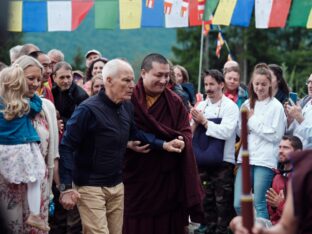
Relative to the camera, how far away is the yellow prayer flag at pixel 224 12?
1060 centimetres

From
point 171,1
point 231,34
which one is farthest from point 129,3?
point 231,34

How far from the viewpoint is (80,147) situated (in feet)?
17.7

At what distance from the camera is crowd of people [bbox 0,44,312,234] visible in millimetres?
4949

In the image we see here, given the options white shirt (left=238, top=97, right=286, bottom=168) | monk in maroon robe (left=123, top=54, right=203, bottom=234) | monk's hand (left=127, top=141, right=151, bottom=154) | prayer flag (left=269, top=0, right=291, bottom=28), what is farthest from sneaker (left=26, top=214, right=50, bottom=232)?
prayer flag (left=269, top=0, right=291, bottom=28)

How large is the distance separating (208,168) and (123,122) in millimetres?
2220

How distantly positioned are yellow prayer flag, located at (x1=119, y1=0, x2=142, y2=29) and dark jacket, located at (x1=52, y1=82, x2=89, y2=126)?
13.3ft

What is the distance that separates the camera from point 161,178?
6031 millimetres

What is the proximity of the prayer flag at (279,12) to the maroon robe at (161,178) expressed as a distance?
465 centimetres

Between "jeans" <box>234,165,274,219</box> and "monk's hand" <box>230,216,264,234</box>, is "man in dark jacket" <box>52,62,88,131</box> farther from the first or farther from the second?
"monk's hand" <box>230,216,264,234</box>

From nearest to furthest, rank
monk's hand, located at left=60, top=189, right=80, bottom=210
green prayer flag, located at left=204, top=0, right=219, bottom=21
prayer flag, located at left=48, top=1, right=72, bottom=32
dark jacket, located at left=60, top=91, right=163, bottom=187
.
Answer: monk's hand, located at left=60, top=189, right=80, bottom=210 < dark jacket, located at left=60, top=91, right=163, bottom=187 < green prayer flag, located at left=204, top=0, right=219, bottom=21 < prayer flag, located at left=48, top=1, right=72, bottom=32

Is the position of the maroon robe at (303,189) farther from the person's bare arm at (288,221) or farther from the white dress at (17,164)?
the white dress at (17,164)

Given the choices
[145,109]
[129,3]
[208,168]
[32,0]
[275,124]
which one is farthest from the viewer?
[32,0]

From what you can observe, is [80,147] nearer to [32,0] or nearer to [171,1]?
[171,1]

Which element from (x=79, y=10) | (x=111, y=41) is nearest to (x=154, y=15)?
(x=79, y=10)
